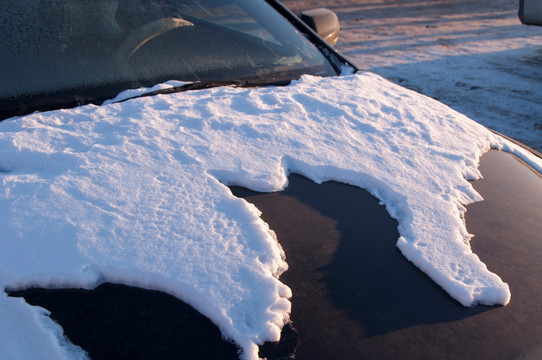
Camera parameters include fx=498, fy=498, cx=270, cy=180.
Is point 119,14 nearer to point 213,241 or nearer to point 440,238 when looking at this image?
point 213,241

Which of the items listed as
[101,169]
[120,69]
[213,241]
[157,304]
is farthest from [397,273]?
[120,69]

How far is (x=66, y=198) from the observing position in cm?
115

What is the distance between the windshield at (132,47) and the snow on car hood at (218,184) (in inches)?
5.4

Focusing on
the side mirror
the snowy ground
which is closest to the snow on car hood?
the side mirror

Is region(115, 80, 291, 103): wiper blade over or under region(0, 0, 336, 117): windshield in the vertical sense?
under

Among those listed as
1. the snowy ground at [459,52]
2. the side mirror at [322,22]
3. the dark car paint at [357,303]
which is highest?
the side mirror at [322,22]

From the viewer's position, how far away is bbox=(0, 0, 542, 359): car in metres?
0.91

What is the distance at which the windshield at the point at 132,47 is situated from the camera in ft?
5.25

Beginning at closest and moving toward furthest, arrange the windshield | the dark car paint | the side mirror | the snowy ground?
1. the dark car paint
2. the windshield
3. the side mirror
4. the snowy ground

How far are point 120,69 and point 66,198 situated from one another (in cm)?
72

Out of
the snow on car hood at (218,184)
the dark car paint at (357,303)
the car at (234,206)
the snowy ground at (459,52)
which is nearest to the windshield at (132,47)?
the car at (234,206)

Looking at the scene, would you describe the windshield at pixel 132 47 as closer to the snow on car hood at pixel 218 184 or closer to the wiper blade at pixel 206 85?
the wiper blade at pixel 206 85

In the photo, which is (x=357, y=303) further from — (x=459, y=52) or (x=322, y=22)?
(x=459, y=52)

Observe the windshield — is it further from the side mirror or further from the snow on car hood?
the side mirror
